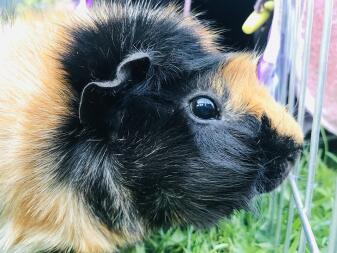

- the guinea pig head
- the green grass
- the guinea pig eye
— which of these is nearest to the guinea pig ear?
the guinea pig head

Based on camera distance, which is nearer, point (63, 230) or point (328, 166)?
point (63, 230)

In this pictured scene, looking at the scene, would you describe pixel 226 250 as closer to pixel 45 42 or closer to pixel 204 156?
pixel 204 156

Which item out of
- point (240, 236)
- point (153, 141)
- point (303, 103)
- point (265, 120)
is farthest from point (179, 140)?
point (240, 236)

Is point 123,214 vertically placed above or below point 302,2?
below

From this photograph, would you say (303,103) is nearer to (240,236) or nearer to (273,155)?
(273,155)

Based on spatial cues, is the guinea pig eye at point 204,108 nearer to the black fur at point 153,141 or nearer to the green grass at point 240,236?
the black fur at point 153,141

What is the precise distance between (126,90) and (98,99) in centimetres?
5

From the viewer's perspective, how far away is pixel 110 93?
0.84m

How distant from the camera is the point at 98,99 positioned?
0.84m

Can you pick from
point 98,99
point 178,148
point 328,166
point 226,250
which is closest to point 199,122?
point 178,148

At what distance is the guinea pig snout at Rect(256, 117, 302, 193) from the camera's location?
2.84 feet

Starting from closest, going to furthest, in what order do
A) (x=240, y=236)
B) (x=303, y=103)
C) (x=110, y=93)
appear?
(x=110, y=93) < (x=303, y=103) < (x=240, y=236)

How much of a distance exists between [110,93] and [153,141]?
11cm

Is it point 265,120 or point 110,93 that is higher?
point 110,93
